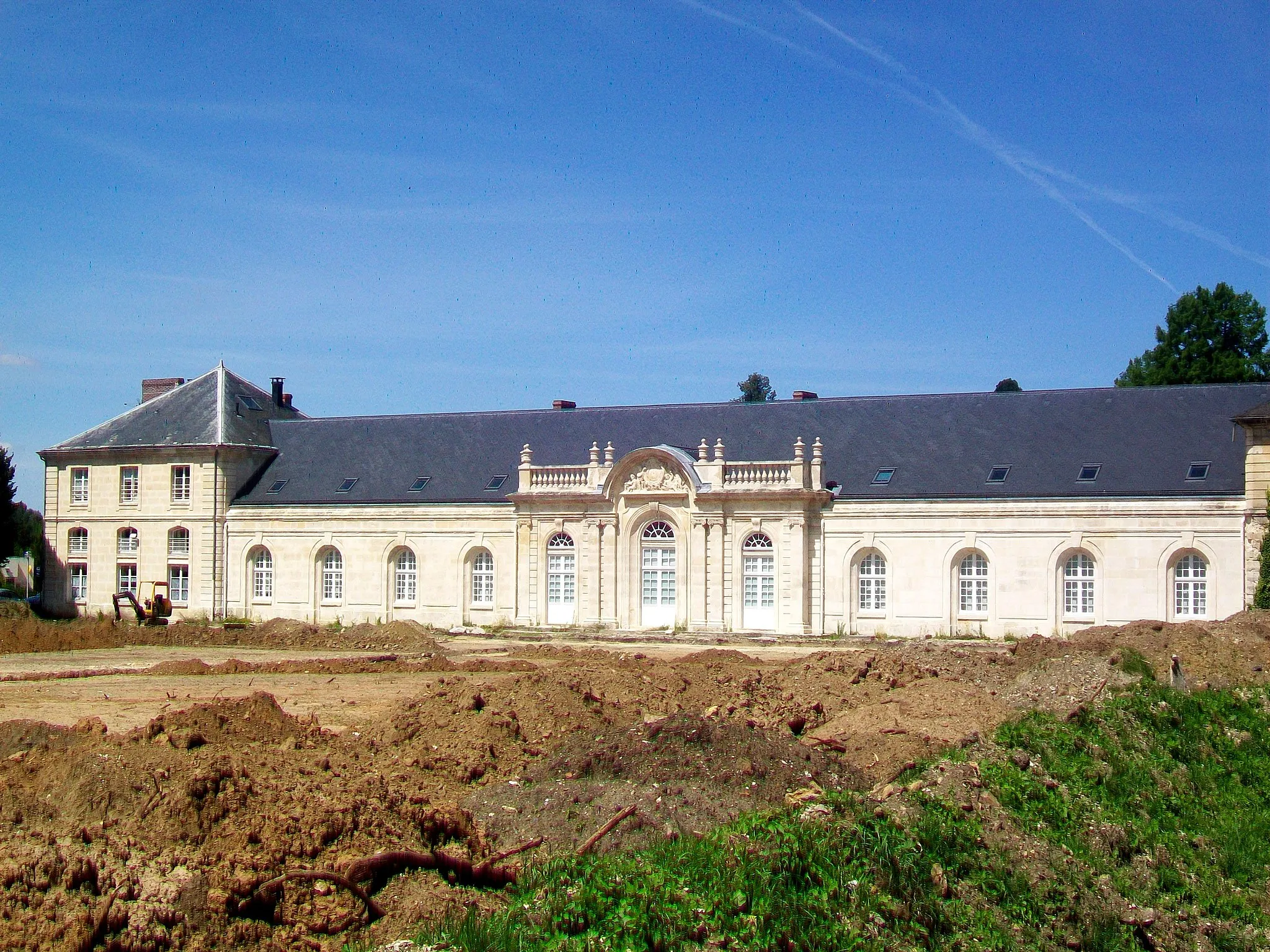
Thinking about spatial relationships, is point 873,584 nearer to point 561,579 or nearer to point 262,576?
point 561,579

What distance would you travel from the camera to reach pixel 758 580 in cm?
3322

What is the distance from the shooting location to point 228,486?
3903 centimetres

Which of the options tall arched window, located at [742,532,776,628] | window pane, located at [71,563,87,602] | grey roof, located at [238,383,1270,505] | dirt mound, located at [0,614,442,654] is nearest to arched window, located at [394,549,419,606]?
grey roof, located at [238,383,1270,505]

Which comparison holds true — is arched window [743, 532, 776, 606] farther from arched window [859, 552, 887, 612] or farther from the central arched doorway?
arched window [859, 552, 887, 612]

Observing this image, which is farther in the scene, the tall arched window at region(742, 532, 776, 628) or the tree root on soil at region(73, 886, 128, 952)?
the tall arched window at region(742, 532, 776, 628)

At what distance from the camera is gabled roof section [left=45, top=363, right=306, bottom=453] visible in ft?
130

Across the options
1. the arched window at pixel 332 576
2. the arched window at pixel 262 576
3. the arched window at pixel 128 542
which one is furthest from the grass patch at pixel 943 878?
the arched window at pixel 128 542

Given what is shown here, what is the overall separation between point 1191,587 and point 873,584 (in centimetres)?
766

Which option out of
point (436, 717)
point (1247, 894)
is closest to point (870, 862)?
point (1247, 894)

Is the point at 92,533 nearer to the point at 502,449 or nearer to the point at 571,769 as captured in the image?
the point at 502,449

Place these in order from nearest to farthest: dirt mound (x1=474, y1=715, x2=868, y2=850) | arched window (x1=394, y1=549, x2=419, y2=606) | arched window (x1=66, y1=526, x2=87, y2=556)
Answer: dirt mound (x1=474, y1=715, x2=868, y2=850) < arched window (x1=394, y1=549, x2=419, y2=606) < arched window (x1=66, y1=526, x2=87, y2=556)

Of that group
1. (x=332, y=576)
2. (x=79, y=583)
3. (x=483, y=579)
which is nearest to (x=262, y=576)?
(x=332, y=576)

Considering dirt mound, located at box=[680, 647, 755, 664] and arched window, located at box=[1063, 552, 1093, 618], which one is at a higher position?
arched window, located at box=[1063, 552, 1093, 618]

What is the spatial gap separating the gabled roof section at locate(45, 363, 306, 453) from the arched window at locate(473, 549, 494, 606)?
30.1 ft
